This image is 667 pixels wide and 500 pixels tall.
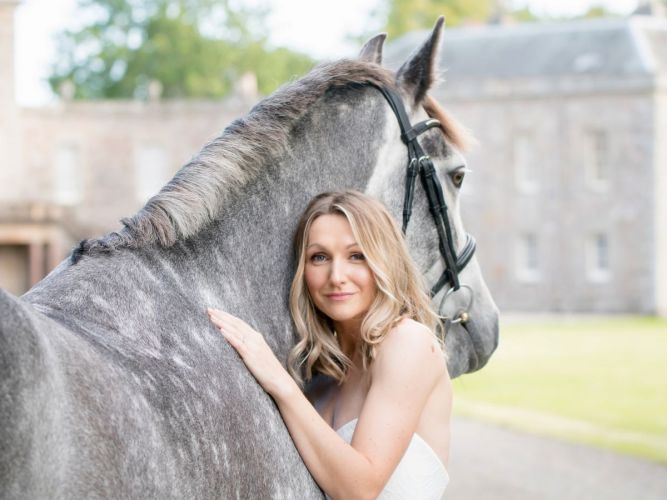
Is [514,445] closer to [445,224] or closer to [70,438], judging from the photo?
[445,224]

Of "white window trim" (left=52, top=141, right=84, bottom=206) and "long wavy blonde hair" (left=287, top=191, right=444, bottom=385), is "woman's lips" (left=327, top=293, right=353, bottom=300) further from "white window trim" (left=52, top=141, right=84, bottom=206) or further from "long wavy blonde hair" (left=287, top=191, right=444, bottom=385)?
"white window trim" (left=52, top=141, right=84, bottom=206)

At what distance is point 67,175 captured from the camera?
4791 cm

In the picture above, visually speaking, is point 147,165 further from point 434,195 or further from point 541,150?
point 434,195

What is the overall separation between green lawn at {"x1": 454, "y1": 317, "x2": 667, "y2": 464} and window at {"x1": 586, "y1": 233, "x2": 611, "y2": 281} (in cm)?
1089

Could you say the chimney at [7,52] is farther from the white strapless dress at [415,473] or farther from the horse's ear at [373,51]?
the white strapless dress at [415,473]

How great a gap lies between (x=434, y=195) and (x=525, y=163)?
42545mm

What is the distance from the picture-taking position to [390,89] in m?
3.30

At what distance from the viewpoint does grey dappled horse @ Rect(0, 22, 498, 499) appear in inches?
74.5

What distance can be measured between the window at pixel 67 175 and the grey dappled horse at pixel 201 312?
4527 cm

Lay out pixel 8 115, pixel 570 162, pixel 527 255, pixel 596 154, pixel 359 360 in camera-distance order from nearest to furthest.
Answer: pixel 359 360
pixel 8 115
pixel 596 154
pixel 570 162
pixel 527 255

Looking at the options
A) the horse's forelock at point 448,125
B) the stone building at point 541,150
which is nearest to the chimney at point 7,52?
the stone building at point 541,150

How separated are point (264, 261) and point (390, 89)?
0.69 m

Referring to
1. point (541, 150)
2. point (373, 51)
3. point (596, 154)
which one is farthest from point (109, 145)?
point (373, 51)

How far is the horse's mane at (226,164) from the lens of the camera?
263 centimetres
